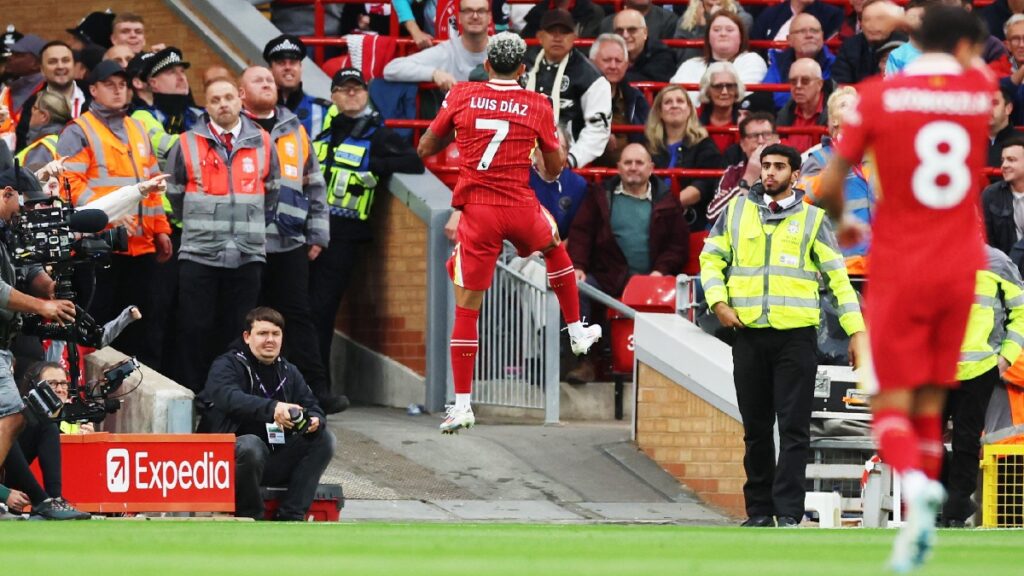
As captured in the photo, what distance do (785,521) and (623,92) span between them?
608 cm

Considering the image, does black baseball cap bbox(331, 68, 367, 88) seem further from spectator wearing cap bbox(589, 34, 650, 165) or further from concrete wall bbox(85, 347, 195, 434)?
concrete wall bbox(85, 347, 195, 434)

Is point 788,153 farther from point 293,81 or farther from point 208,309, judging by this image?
point 293,81

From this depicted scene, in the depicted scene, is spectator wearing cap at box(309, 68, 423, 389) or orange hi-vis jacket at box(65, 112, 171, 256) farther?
spectator wearing cap at box(309, 68, 423, 389)

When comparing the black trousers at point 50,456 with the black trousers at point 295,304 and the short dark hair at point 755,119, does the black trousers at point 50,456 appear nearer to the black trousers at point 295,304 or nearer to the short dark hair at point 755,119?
the black trousers at point 295,304

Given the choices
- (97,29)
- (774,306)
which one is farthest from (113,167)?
(774,306)

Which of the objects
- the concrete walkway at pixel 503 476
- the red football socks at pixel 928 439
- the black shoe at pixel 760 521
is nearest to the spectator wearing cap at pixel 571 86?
the concrete walkway at pixel 503 476

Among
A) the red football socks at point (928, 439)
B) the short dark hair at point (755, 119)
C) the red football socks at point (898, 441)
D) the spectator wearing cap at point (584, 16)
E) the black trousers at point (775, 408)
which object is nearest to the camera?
the red football socks at point (898, 441)

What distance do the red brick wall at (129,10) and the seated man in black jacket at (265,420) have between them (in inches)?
242

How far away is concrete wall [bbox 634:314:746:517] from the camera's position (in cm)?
1517

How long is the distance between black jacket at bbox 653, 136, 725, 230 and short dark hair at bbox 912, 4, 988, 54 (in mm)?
8925

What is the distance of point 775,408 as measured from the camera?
13156 millimetres

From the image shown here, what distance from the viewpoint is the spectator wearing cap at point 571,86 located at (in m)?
17.1

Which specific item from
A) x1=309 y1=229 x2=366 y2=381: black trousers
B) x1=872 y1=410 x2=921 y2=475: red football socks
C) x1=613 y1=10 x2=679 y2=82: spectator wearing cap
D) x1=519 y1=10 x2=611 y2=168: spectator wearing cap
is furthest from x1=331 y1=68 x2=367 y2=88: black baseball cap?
x1=872 y1=410 x2=921 y2=475: red football socks

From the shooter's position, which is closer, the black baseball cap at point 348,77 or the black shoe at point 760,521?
the black shoe at point 760,521
